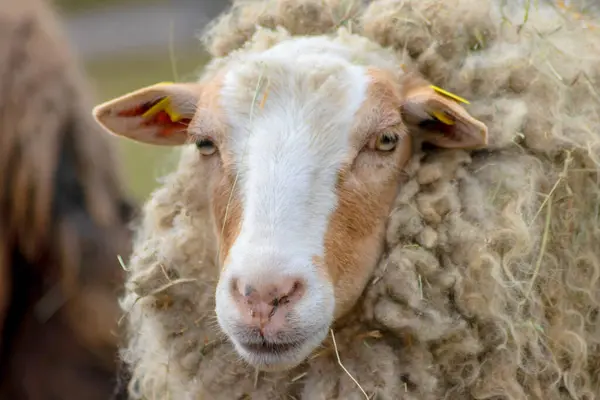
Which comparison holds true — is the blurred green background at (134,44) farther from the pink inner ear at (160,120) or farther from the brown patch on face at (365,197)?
the brown patch on face at (365,197)

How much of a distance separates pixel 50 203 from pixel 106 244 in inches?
10.7

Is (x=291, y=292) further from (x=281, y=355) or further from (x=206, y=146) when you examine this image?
(x=206, y=146)

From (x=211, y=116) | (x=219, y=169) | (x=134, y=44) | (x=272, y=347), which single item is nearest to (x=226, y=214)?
(x=219, y=169)

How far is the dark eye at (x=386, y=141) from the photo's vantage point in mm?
2018

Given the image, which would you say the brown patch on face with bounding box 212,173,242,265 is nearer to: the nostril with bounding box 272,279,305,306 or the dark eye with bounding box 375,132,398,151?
the nostril with bounding box 272,279,305,306

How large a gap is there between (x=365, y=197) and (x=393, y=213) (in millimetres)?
99

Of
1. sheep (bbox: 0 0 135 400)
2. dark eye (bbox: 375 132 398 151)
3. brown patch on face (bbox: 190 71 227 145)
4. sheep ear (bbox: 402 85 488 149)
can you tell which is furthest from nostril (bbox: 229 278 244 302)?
sheep (bbox: 0 0 135 400)

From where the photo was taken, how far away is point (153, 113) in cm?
233

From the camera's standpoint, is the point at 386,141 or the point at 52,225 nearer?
the point at 386,141

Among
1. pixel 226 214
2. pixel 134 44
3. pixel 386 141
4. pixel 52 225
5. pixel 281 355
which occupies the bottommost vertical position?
pixel 134 44

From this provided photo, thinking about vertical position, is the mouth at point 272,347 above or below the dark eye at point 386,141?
below

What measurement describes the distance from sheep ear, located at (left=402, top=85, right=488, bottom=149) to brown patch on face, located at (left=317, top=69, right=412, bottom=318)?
5cm

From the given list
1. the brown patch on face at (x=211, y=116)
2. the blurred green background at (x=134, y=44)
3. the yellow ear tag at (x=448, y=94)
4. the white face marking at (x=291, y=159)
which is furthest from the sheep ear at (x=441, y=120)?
the blurred green background at (x=134, y=44)

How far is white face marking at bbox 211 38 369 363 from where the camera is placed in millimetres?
1792
